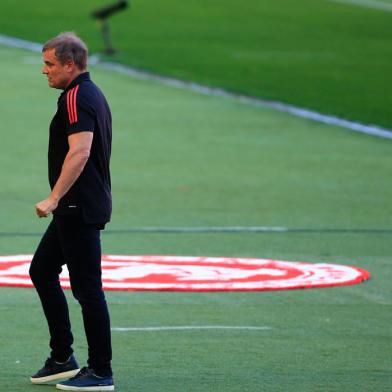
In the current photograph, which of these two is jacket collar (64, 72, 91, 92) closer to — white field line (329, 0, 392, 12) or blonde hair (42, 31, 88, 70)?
blonde hair (42, 31, 88, 70)

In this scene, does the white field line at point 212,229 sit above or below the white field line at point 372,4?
below

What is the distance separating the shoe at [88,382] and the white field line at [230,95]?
49.9 ft

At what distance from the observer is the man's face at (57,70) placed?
757 cm

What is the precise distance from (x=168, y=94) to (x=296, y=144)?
552 cm

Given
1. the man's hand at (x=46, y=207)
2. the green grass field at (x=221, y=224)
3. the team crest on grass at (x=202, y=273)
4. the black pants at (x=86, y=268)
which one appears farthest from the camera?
the team crest on grass at (x=202, y=273)

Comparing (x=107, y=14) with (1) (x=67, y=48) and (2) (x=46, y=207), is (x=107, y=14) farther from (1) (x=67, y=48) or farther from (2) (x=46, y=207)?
(2) (x=46, y=207)

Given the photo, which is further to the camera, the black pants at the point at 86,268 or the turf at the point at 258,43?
the turf at the point at 258,43

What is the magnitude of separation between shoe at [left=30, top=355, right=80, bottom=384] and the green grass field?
0.09 m

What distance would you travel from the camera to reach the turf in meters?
27.6

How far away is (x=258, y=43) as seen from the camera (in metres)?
35.3

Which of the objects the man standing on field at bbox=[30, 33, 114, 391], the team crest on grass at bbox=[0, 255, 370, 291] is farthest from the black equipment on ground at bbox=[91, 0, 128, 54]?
the man standing on field at bbox=[30, 33, 114, 391]

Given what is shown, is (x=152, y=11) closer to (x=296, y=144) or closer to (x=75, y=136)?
(x=296, y=144)

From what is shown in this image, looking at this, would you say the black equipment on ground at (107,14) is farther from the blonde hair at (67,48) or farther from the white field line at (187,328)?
the blonde hair at (67,48)

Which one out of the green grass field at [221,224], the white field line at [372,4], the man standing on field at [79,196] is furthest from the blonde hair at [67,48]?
the white field line at [372,4]
